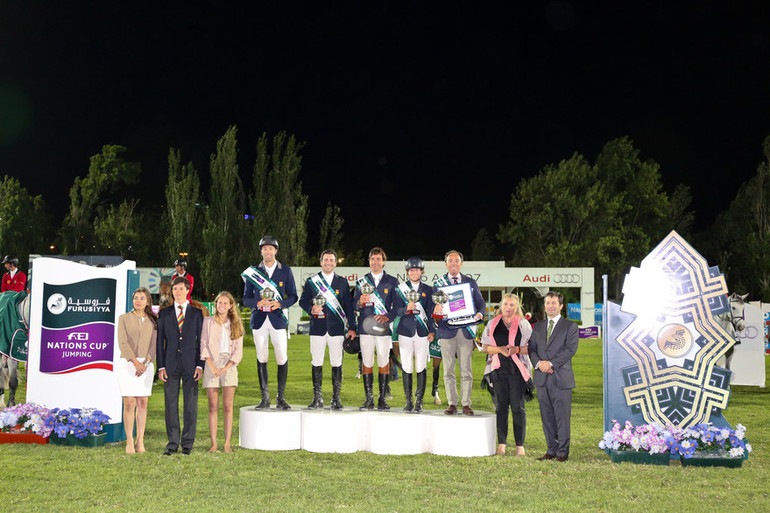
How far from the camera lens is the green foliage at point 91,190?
3984cm

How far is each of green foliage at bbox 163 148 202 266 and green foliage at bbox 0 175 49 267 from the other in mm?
9751

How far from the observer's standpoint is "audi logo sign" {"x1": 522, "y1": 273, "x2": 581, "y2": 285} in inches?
1350

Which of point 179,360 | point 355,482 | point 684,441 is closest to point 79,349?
point 179,360

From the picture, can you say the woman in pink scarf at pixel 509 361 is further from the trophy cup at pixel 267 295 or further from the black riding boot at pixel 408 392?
the trophy cup at pixel 267 295

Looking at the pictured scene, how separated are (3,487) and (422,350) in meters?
4.08

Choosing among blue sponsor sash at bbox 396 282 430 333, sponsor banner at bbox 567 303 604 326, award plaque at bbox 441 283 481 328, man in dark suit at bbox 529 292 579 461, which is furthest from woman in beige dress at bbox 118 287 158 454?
sponsor banner at bbox 567 303 604 326

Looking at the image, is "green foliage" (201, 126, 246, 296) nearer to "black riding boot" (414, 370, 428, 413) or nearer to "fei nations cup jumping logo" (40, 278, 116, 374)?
"fei nations cup jumping logo" (40, 278, 116, 374)

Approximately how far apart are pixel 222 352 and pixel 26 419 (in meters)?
2.45

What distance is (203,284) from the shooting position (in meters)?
36.6

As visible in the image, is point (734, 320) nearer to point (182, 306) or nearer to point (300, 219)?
point (182, 306)

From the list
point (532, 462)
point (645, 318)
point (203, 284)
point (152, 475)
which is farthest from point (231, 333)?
point (203, 284)

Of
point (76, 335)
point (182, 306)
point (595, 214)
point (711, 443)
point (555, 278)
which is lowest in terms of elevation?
point (711, 443)

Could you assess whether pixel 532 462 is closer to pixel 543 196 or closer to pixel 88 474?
pixel 88 474

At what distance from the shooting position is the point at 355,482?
662 cm
